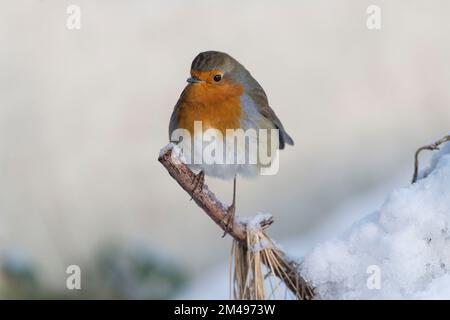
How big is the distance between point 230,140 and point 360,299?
0.91 metres

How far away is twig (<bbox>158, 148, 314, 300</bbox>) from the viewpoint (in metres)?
2.09

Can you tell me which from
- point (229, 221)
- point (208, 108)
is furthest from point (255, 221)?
point (208, 108)

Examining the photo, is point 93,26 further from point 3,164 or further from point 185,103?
point 185,103

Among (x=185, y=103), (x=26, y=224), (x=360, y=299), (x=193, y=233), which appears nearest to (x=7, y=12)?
(x=26, y=224)

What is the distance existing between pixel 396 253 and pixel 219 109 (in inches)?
39.2

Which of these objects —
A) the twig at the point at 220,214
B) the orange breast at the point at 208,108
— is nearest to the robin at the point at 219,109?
the orange breast at the point at 208,108

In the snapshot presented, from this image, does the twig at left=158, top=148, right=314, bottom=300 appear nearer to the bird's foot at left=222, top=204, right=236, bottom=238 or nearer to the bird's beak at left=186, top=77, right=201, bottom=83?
the bird's foot at left=222, top=204, right=236, bottom=238

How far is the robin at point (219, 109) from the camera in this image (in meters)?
2.70

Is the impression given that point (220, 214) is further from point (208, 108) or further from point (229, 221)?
point (208, 108)

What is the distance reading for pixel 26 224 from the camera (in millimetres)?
4336

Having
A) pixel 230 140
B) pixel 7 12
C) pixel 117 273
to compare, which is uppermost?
pixel 7 12

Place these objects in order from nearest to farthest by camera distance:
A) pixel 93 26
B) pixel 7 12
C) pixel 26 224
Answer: pixel 26 224
pixel 7 12
pixel 93 26

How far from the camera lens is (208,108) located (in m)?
2.72

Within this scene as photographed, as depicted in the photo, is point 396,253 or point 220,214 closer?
point 396,253
